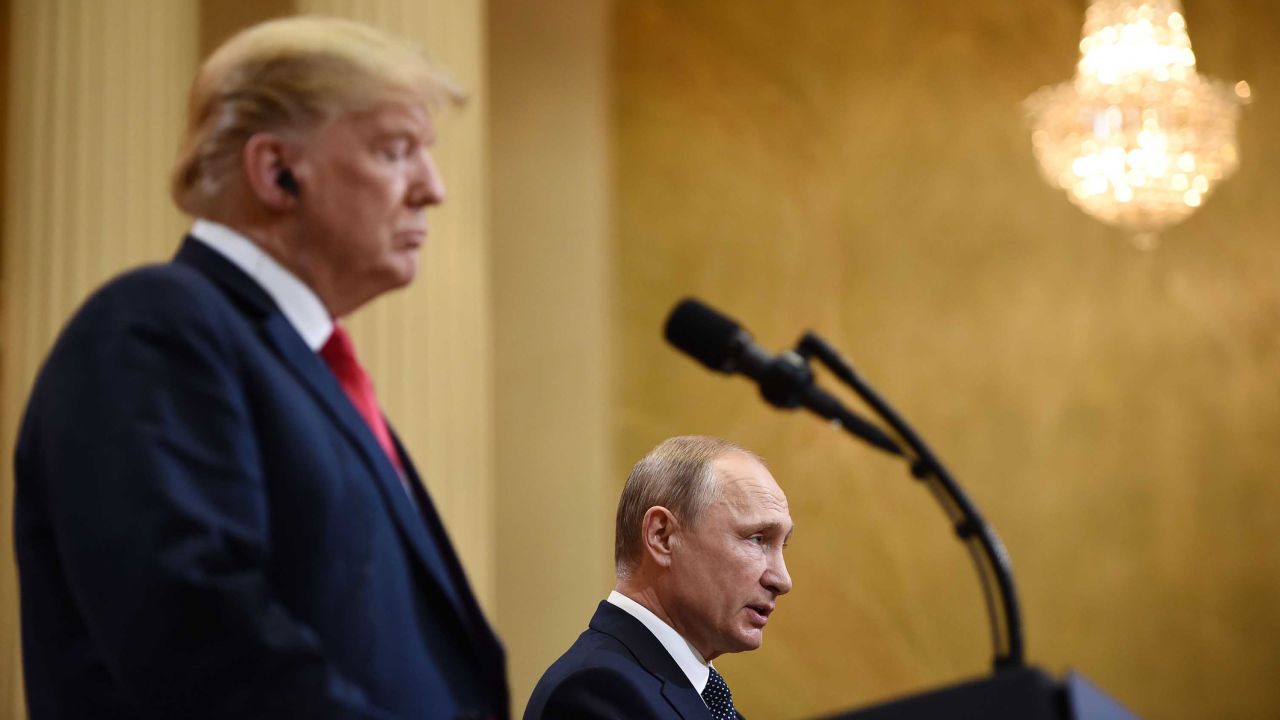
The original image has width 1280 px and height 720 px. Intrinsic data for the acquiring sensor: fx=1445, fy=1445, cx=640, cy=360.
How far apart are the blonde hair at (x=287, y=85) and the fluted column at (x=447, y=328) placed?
2.12 meters

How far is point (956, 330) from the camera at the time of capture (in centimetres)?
631

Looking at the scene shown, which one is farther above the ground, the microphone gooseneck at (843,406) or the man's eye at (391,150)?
the man's eye at (391,150)

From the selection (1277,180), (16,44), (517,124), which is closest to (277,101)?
(16,44)

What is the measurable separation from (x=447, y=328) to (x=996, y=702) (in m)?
2.93

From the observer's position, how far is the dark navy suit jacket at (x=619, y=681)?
77 centimetres

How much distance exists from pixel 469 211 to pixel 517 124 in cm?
208

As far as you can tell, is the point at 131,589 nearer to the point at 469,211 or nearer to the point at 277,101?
the point at 277,101

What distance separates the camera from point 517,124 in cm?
573

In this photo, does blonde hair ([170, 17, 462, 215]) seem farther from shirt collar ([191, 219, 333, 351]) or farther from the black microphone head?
the black microphone head

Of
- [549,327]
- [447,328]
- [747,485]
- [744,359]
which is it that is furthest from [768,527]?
[549,327]

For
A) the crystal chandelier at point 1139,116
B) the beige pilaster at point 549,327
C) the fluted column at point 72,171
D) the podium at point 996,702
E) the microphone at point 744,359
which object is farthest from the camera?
the beige pilaster at point 549,327

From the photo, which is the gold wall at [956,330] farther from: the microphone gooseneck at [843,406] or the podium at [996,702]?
the podium at [996,702]

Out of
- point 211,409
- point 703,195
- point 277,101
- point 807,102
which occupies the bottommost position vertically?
point 211,409

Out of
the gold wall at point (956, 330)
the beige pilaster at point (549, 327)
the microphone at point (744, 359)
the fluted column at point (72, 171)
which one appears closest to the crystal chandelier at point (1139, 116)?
the gold wall at point (956, 330)
